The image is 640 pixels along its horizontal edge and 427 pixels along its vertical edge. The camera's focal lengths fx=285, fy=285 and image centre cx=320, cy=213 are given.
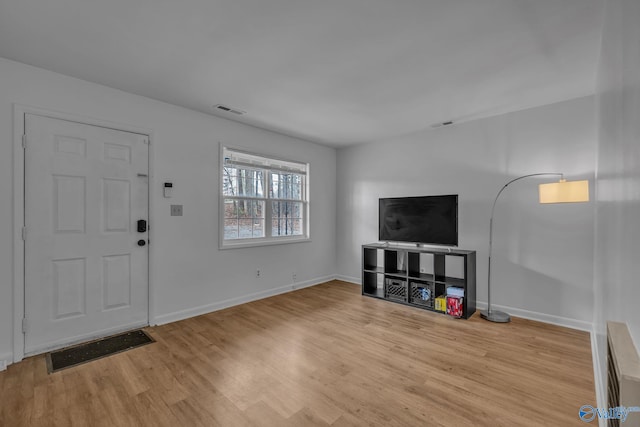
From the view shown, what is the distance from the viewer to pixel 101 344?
2.75 metres

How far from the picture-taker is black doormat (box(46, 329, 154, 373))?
7.93ft

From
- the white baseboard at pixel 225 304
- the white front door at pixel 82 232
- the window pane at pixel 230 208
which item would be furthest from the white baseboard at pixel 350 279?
the white front door at pixel 82 232

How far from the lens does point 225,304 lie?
3814 millimetres

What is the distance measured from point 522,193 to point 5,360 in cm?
540

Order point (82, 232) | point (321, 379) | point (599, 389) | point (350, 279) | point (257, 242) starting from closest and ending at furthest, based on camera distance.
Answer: point (599, 389), point (321, 379), point (82, 232), point (257, 242), point (350, 279)

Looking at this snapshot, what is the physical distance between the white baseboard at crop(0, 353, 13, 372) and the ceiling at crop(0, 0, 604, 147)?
2496 millimetres

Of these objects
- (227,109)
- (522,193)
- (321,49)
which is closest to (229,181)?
(227,109)

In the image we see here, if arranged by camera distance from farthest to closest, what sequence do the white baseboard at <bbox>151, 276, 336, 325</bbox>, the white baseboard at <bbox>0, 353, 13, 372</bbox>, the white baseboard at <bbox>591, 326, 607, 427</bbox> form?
1. the white baseboard at <bbox>151, 276, 336, 325</bbox>
2. the white baseboard at <bbox>0, 353, 13, 372</bbox>
3. the white baseboard at <bbox>591, 326, 607, 427</bbox>

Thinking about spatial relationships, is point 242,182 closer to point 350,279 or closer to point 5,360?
point 350,279

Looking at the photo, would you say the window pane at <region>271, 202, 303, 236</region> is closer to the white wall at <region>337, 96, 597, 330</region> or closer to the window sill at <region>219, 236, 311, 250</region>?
the window sill at <region>219, 236, 311, 250</region>

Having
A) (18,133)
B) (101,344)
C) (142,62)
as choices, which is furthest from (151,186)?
(101,344)

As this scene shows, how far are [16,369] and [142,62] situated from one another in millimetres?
2731

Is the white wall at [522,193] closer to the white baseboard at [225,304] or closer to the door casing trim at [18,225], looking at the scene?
the white baseboard at [225,304]

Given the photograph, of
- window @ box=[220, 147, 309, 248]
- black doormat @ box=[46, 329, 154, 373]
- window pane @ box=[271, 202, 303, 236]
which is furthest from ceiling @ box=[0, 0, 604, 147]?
black doormat @ box=[46, 329, 154, 373]
